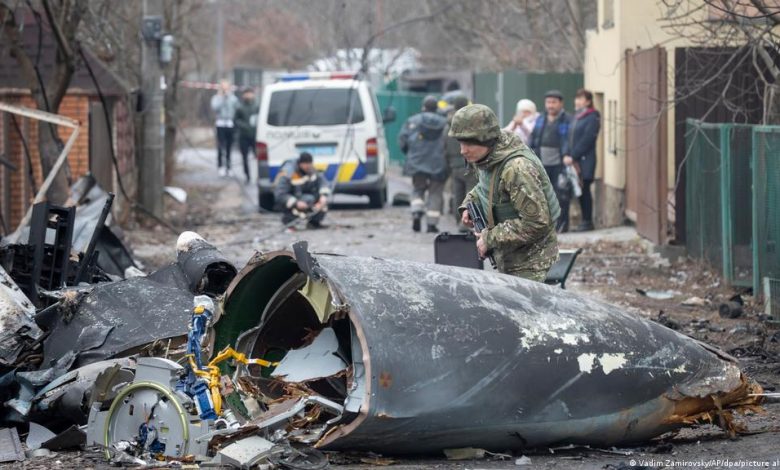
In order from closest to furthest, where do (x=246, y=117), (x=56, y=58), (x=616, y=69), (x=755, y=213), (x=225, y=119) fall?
(x=755, y=213) < (x=56, y=58) < (x=616, y=69) < (x=246, y=117) < (x=225, y=119)

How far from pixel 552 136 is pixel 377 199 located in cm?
550

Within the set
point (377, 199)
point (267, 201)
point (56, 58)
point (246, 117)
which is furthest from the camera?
point (246, 117)

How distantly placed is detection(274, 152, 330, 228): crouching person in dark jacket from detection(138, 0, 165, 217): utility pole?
1733 mm

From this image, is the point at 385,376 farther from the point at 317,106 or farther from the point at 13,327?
the point at 317,106

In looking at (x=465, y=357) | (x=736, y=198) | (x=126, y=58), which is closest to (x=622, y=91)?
(x=736, y=198)

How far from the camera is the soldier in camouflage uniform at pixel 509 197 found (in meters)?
6.88

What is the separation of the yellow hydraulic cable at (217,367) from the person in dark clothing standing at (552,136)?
32.0ft

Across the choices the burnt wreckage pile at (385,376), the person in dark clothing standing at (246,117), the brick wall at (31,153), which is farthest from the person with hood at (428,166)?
the burnt wreckage pile at (385,376)

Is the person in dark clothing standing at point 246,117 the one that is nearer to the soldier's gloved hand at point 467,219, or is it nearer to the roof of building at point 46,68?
the roof of building at point 46,68

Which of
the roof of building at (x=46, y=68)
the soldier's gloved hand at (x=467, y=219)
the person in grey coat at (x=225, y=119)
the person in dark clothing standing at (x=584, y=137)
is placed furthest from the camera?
the person in grey coat at (x=225, y=119)

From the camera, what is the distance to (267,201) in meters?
20.5

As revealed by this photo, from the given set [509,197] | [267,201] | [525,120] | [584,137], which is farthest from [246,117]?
[509,197]

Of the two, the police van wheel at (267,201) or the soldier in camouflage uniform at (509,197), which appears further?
the police van wheel at (267,201)

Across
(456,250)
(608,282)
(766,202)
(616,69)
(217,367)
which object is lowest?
(608,282)
